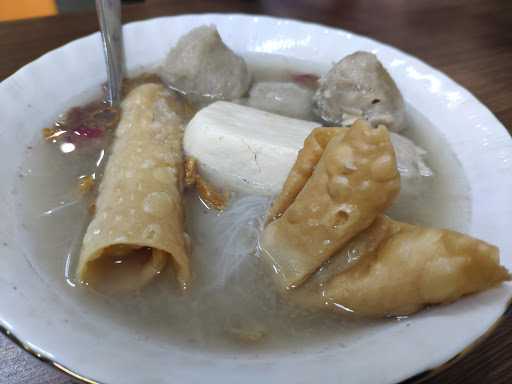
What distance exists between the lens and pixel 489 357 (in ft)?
4.12

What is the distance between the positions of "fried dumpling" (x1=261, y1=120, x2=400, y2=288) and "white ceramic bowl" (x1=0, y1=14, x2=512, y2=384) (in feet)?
0.88

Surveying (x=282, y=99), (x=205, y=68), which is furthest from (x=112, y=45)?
(x=282, y=99)

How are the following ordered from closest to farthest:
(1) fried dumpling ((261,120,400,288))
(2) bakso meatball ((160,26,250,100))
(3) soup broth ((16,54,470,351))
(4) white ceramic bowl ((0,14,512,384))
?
(4) white ceramic bowl ((0,14,512,384)), (1) fried dumpling ((261,120,400,288)), (3) soup broth ((16,54,470,351)), (2) bakso meatball ((160,26,250,100))

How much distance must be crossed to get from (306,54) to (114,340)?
1942 millimetres

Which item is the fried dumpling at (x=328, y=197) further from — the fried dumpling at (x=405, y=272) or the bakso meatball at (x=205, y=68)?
the bakso meatball at (x=205, y=68)

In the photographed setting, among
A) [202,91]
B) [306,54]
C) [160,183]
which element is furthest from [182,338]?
[306,54]

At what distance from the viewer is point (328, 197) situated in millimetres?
A: 1193

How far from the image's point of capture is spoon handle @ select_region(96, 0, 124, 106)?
6.32 ft

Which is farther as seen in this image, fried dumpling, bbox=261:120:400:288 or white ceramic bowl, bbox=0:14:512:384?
fried dumpling, bbox=261:120:400:288

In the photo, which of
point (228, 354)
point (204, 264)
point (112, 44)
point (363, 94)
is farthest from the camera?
point (112, 44)

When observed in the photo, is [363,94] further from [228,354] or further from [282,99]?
[228,354]

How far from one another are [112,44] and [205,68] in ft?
1.48

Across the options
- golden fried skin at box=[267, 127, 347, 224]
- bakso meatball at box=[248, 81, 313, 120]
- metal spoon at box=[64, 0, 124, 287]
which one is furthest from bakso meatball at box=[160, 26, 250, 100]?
golden fried skin at box=[267, 127, 347, 224]

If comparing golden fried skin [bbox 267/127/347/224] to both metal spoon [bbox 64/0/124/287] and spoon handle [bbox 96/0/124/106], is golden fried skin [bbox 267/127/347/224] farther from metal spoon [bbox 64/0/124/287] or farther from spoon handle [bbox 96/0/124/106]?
spoon handle [bbox 96/0/124/106]
